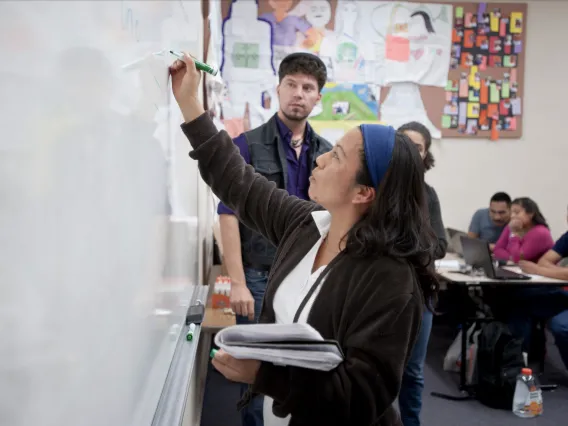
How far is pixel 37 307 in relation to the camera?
0.46 m

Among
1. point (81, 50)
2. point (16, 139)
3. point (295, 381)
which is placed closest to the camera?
point (16, 139)

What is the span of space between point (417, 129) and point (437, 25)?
2.85 meters

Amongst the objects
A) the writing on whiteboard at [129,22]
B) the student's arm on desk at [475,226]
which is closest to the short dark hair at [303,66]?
the writing on whiteboard at [129,22]

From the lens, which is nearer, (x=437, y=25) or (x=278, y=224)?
(x=278, y=224)

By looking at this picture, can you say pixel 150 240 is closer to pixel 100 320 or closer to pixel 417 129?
pixel 100 320

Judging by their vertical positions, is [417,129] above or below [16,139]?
above

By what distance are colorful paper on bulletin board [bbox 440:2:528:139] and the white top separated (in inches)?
151

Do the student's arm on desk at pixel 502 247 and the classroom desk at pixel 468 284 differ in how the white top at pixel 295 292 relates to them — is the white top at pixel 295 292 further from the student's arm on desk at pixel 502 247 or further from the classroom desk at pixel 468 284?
the student's arm on desk at pixel 502 247

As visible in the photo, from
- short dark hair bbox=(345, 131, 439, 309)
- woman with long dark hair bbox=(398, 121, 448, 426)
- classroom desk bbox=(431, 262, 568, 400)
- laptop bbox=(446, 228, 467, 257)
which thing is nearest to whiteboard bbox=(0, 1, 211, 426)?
short dark hair bbox=(345, 131, 439, 309)

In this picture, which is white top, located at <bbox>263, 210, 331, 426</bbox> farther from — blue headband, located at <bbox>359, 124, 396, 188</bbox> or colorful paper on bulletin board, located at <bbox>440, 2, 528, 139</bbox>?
colorful paper on bulletin board, located at <bbox>440, 2, 528, 139</bbox>

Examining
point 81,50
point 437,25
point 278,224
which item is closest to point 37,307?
point 81,50

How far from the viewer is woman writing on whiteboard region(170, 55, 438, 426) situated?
0.87 meters

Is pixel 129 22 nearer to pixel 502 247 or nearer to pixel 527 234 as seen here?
pixel 527 234

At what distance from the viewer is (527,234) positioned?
3.83m
